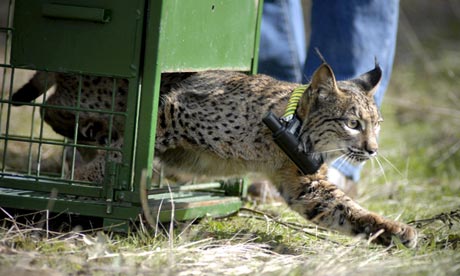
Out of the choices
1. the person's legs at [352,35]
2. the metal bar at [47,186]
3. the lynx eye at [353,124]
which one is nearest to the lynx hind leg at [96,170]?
the metal bar at [47,186]

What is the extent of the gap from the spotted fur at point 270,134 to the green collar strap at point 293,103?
4 centimetres

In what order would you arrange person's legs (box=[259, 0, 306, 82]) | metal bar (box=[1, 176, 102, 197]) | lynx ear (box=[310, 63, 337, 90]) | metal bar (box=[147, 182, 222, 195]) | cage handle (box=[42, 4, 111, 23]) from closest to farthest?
1. cage handle (box=[42, 4, 111, 23])
2. metal bar (box=[1, 176, 102, 197])
3. lynx ear (box=[310, 63, 337, 90])
4. metal bar (box=[147, 182, 222, 195])
5. person's legs (box=[259, 0, 306, 82])

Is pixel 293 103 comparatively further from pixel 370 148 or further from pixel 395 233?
pixel 395 233

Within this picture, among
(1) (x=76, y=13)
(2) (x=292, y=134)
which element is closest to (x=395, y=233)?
(2) (x=292, y=134)

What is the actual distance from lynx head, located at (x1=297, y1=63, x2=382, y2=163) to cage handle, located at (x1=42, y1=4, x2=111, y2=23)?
3.60 ft

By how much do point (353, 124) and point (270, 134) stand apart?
1.41ft

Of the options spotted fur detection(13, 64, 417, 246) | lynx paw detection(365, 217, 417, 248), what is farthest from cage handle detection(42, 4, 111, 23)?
lynx paw detection(365, 217, 417, 248)

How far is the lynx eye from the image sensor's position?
426cm

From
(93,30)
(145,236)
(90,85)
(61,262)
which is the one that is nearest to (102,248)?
(61,262)

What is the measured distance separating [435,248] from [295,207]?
758 millimetres

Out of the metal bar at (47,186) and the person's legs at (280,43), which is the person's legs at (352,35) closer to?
the person's legs at (280,43)

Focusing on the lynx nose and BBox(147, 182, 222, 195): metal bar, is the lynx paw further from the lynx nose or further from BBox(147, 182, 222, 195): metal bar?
BBox(147, 182, 222, 195): metal bar

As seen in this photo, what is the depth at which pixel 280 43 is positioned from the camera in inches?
235

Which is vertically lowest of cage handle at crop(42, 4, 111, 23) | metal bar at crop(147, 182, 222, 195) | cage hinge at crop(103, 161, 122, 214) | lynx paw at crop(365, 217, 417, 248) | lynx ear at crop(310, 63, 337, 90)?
lynx paw at crop(365, 217, 417, 248)
